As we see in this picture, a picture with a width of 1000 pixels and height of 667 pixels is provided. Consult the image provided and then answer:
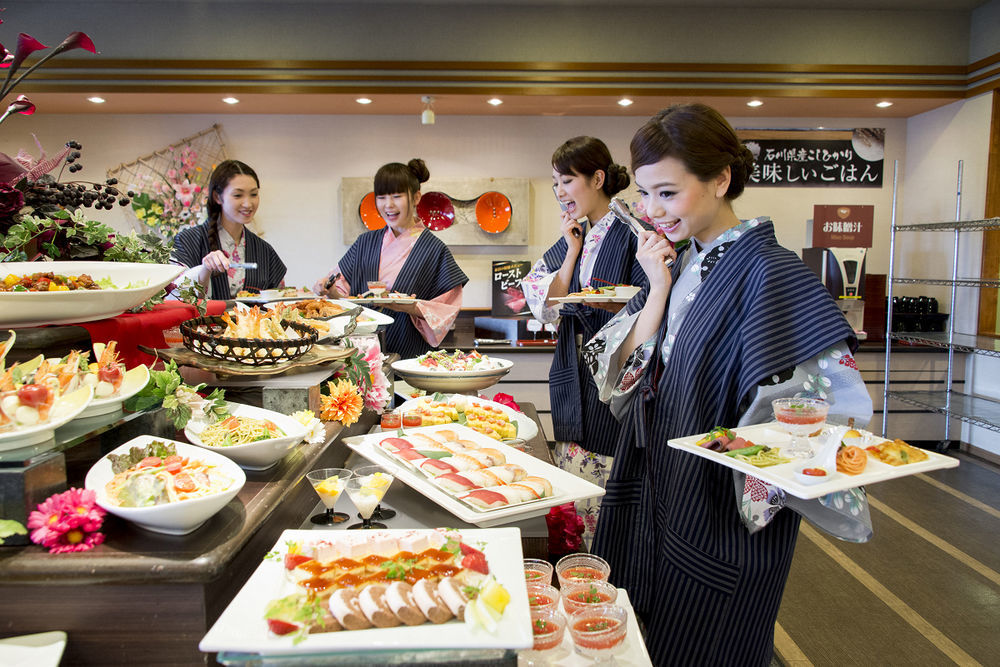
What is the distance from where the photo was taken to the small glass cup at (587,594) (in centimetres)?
106

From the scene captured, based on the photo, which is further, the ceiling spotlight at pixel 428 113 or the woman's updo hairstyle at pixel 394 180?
the ceiling spotlight at pixel 428 113

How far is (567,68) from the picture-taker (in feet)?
16.3

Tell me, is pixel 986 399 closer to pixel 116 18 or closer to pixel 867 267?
pixel 867 267

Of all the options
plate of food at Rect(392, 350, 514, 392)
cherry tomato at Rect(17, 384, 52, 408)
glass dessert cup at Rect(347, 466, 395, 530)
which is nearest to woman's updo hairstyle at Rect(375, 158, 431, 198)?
plate of food at Rect(392, 350, 514, 392)

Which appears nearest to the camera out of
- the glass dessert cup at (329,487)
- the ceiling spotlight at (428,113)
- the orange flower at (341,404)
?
the glass dessert cup at (329,487)

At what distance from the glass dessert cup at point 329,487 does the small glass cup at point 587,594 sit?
50 centimetres

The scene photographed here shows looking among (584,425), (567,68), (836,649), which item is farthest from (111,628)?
(567,68)

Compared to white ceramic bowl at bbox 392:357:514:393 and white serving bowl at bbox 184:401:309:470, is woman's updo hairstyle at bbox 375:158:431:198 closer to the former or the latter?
white ceramic bowl at bbox 392:357:514:393

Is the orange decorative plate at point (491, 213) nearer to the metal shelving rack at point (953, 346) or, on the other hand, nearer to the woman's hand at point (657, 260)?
the metal shelving rack at point (953, 346)

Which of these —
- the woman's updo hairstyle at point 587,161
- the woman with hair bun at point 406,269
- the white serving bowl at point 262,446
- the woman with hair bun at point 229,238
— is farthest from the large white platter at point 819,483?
the woman with hair bun at point 229,238

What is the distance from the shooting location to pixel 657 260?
1.80 m

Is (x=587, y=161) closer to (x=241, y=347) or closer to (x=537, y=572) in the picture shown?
(x=241, y=347)

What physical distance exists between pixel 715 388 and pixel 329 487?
34.0 inches

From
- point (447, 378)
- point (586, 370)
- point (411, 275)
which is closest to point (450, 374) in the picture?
point (447, 378)
